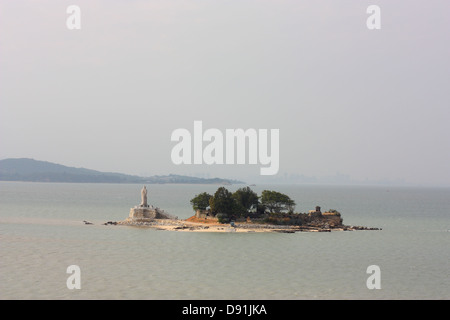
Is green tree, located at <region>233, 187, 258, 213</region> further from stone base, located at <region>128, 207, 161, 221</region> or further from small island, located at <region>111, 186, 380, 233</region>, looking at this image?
stone base, located at <region>128, 207, 161, 221</region>

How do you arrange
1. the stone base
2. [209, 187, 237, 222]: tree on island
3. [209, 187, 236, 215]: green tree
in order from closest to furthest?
1. [209, 187, 237, 222]: tree on island
2. [209, 187, 236, 215]: green tree
3. the stone base

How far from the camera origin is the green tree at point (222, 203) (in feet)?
310

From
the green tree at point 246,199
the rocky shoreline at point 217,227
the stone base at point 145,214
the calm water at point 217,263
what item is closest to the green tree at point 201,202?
the rocky shoreline at point 217,227

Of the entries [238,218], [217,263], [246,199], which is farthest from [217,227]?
[217,263]

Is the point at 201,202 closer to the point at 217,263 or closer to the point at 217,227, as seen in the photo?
the point at 217,227

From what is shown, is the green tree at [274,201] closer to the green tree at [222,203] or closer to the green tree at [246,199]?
the green tree at [246,199]

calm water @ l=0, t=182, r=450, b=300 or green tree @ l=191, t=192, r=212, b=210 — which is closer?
calm water @ l=0, t=182, r=450, b=300

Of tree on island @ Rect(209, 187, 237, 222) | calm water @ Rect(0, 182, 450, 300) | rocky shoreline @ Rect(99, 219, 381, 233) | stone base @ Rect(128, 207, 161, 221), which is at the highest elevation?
tree on island @ Rect(209, 187, 237, 222)

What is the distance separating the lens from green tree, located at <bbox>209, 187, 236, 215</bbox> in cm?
9462

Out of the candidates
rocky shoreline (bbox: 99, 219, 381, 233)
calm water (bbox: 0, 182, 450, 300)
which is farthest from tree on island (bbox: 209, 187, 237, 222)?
calm water (bbox: 0, 182, 450, 300)

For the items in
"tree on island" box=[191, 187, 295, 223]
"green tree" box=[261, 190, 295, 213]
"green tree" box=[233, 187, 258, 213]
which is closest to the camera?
"tree on island" box=[191, 187, 295, 223]

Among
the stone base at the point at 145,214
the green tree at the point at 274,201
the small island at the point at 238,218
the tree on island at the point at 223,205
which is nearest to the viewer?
the small island at the point at 238,218
